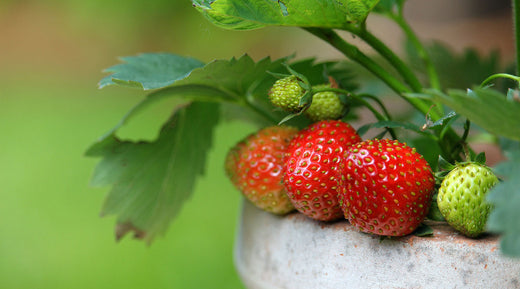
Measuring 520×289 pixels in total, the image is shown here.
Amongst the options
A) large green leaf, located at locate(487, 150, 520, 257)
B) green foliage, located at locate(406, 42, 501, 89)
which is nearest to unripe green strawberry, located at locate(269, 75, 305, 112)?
large green leaf, located at locate(487, 150, 520, 257)

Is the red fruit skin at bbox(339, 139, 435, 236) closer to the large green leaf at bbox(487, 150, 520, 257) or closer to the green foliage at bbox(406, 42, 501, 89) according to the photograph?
the large green leaf at bbox(487, 150, 520, 257)

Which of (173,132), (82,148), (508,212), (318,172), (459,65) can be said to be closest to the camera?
(508,212)

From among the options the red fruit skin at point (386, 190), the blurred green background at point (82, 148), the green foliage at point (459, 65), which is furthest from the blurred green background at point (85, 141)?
the green foliage at point (459, 65)

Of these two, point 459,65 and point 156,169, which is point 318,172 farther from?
point 459,65

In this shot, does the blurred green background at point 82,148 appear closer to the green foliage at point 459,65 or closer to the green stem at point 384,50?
the green stem at point 384,50

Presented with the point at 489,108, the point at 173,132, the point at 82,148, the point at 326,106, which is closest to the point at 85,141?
the point at 82,148
